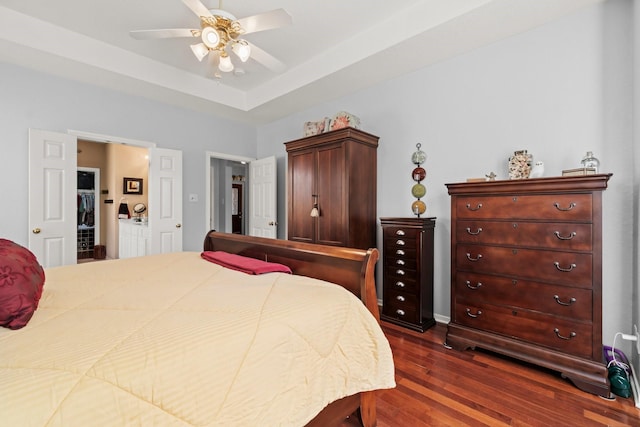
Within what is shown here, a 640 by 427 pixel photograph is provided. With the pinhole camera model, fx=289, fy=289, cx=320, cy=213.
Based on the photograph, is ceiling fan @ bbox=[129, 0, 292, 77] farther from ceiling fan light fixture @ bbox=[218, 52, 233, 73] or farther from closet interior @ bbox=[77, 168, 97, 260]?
closet interior @ bbox=[77, 168, 97, 260]

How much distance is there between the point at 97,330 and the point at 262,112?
411cm

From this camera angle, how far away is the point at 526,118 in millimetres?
2518

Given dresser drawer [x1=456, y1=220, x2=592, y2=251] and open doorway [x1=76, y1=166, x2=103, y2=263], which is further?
open doorway [x1=76, y1=166, x2=103, y2=263]

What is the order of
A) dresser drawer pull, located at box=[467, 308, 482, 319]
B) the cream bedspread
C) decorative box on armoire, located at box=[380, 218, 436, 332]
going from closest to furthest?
the cream bedspread < dresser drawer pull, located at box=[467, 308, 482, 319] < decorative box on armoire, located at box=[380, 218, 436, 332]

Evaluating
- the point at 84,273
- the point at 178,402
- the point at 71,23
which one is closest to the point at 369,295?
the point at 178,402

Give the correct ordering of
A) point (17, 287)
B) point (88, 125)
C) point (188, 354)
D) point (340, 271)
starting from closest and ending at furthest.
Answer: point (188, 354), point (17, 287), point (340, 271), point (88, 125)

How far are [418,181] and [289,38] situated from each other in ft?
6.75

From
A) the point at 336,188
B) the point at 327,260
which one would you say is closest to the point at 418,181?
the point at 336,188

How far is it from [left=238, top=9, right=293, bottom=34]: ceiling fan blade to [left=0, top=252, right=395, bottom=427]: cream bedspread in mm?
1730

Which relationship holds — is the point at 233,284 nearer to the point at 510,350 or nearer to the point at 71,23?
the point at 510,350

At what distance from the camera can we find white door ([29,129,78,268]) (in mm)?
3117

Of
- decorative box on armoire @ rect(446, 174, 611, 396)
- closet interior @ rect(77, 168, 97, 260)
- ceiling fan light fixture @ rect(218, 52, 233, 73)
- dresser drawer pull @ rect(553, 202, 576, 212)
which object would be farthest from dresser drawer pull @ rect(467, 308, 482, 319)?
closet interior @ rect(77, 168, 97, 260)

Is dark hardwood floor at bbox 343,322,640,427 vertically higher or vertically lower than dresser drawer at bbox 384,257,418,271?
lower

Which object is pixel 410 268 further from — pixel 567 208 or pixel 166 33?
pixel 166 33
